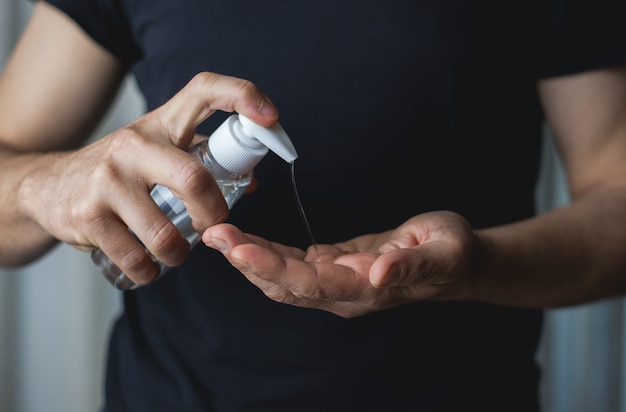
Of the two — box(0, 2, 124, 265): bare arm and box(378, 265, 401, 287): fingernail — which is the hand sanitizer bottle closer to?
box(378, 265, 401, 287): fingernail

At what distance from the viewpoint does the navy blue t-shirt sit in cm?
79

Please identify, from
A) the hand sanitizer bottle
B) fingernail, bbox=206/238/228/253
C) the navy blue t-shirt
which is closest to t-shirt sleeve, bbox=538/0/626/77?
the navy blue t-shirt

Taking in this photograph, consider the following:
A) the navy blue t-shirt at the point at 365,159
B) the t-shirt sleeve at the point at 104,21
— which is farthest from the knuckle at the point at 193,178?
the t-shirt sleeve at the point at 104,21

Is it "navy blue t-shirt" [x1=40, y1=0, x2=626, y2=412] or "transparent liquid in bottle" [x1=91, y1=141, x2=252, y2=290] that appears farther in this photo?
"navy blue t-shirt" [x1=40, y1=0, x2=626, y2=412]

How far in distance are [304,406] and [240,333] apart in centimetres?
11

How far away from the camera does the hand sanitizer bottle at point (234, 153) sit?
57cm

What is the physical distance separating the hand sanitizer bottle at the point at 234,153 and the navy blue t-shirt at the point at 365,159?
165 mm

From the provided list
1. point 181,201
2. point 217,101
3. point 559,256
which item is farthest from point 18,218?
point 559,256

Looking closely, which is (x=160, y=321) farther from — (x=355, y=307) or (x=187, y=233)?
(x=355, y=307)

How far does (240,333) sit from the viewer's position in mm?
820

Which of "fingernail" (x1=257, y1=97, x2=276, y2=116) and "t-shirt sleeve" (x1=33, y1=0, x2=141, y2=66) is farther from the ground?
"t-shirt sleeve" (x1=33, y1=0, x2=141, y2=66)

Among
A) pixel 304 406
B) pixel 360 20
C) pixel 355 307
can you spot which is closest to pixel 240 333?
pixel 304 406

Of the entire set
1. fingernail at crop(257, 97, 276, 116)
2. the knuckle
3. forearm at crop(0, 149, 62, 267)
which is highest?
fingernail at crop(257, 97, 276, 116)

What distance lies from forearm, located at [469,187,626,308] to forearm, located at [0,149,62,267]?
0.45 m
